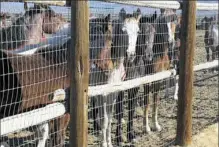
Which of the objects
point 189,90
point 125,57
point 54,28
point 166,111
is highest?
point 54,28

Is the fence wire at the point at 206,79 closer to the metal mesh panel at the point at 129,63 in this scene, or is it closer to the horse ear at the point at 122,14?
the metal mesh panel at the point at 129,63

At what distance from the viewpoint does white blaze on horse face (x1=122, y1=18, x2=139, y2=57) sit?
617 cm

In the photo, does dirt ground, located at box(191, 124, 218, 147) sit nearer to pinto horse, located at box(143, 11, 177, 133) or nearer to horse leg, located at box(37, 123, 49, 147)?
pinto horse, located at box(143, 11, 177, 133)

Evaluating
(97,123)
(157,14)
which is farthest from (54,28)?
(157,14)

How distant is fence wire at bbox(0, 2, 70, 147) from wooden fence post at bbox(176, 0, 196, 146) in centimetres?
169

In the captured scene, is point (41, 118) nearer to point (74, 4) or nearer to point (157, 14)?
point (74, 4)

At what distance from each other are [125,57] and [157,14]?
1196 millimetres

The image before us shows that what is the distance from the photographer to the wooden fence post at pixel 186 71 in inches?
227

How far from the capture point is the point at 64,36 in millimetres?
4672

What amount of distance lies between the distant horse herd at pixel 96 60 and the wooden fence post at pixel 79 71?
7.3 inches

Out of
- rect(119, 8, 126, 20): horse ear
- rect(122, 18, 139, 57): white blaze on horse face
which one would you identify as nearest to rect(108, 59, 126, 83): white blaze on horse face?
rect(122, 18, 139, 57): white blaze on horse face

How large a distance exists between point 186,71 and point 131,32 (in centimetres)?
99

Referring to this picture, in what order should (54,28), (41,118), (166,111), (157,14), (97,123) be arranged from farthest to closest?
(166,111), (157,14), (97,123), (54,28), (41,118)

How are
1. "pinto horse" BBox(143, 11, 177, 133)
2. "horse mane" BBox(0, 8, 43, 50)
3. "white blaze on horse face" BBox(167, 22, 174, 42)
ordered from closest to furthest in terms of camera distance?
"horse mane" BBox(0, 8, 43, 50) → "pinto horse" BBox(143, 11, 177, 133) → "white blaze on horse face" BBox(167, 22, 174, 42)
